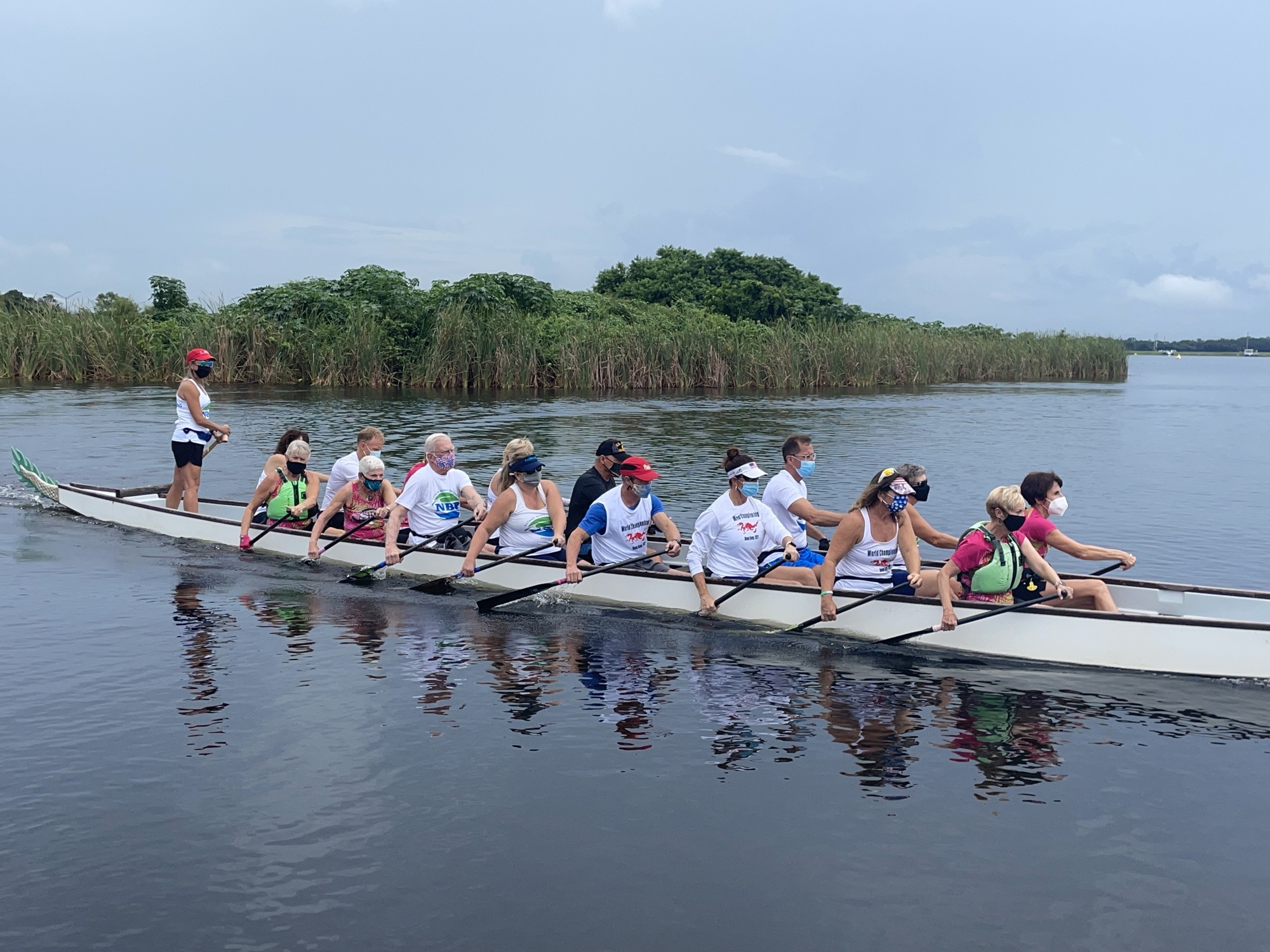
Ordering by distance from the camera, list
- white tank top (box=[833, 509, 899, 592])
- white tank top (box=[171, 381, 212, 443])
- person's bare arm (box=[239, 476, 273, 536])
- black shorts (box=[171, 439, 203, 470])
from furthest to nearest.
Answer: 1. black shorts (box=[171, 439, 203, 470])
2. white tank top (box=[171, 381, 212, 443])
3. person's bare arm (box=[239, 476, 273, 536])
4. white tank top (box=[833, 509, 899, 592])

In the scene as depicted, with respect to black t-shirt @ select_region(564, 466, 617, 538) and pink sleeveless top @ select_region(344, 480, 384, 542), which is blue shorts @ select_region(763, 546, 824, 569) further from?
pink sleeveless top @ select_region(344, 480, 384, 542)

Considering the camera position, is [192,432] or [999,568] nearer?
[999,568]

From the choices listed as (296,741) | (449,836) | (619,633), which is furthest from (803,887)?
(619,633)

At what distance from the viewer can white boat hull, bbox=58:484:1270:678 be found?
8.49 m

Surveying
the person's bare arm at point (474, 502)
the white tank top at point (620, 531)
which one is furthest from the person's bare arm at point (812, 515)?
the person's bare arm at point (474, 502)

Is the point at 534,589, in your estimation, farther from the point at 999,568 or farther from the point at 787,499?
the point at 999,568

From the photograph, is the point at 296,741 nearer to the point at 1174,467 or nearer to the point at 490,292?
the point at 1174,467

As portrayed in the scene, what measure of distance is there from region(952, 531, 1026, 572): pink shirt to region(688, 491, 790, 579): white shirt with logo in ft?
5.49

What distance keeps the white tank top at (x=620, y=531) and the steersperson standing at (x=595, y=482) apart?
0.47 feet

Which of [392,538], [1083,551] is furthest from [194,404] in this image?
[1083,551]

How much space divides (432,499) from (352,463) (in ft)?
3.85

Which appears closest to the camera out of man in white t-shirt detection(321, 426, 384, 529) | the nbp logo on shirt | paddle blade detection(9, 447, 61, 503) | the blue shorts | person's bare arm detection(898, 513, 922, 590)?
person's bare arm detection(898, 513, 922, 590)

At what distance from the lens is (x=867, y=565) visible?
964cm

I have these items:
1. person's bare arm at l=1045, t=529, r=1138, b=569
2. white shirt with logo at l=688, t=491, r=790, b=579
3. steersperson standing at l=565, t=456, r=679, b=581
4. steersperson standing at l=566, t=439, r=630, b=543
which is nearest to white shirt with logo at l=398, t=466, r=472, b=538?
steersperson standing at l=566, t=439, r=630, b=543
